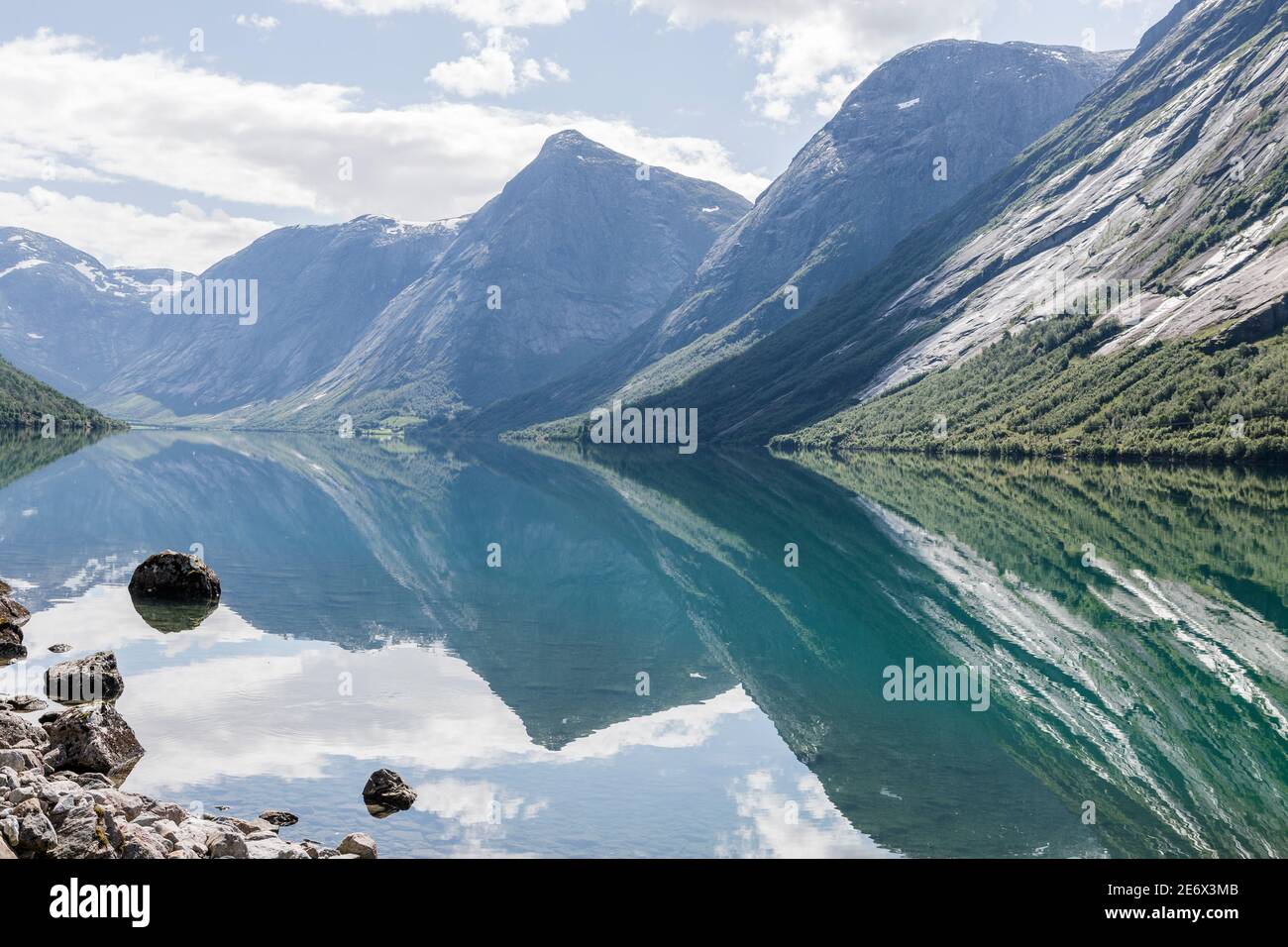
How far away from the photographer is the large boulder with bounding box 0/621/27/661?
3578 cm

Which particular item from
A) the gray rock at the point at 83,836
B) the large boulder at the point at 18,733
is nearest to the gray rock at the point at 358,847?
the gray rock at the point at 83,836

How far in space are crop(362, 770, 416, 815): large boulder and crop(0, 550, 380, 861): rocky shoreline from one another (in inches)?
1.2

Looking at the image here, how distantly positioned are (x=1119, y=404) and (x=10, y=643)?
15222cm

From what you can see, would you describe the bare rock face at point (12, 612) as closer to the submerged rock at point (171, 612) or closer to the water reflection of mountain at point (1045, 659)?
the submerged rock at point (171, 612)

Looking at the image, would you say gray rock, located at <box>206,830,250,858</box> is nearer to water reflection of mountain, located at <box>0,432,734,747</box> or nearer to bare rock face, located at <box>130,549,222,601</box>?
water reflection of mountain, located at <box>0,432,734,747</box>

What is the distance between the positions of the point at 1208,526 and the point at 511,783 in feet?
202

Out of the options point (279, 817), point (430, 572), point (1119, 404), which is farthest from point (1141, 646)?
point (1119, 404)

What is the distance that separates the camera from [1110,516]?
78062 mm

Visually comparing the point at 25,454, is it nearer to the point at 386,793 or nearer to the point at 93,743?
the point at 93,743

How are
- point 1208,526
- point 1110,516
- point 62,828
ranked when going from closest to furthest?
point 62,828, point 1208,526, point 1110,516

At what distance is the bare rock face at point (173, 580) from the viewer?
48438 mm

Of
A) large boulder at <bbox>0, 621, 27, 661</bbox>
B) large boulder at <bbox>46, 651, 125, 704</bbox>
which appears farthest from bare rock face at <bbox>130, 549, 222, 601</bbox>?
large boulder at <bbox>46, 651, 125, 704</bbox>
